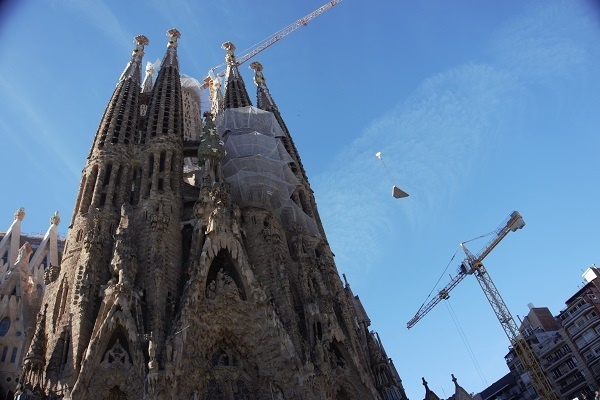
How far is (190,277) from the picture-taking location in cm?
2173

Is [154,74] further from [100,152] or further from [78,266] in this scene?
[78,266]

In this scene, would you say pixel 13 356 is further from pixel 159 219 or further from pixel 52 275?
pixel 159 219

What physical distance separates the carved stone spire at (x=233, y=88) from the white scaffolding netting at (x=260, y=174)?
5729 mm

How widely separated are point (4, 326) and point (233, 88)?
23.6m

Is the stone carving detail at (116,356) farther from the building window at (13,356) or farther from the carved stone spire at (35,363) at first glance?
the building window at (13,356)

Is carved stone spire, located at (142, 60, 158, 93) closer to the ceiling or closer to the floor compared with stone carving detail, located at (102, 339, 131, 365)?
closer to the ceiling

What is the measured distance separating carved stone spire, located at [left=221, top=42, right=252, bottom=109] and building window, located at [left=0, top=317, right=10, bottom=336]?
20598 millimetres

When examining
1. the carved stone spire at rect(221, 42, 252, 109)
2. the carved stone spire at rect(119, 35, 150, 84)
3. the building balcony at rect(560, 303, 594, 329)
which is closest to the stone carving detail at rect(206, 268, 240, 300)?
the carved stone spire at rect(119, 35, 150, 84)

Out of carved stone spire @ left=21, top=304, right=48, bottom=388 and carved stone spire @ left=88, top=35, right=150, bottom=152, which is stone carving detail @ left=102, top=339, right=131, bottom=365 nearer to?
carved stone spire @ left=21, top=304, right=48, bottom=388

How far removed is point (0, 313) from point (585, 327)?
126 feet

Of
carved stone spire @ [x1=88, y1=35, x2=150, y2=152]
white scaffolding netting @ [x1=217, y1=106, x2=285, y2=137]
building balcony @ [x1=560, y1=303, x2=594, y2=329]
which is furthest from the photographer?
building balcony @ [x1=560, y1=303, x2=594, y2=329]

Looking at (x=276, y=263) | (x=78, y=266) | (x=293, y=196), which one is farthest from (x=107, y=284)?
(x=293, y=196)

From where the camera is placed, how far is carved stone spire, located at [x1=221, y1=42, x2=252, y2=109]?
40.8 metres

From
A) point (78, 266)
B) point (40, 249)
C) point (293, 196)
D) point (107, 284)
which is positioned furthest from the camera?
point (40, 249)
